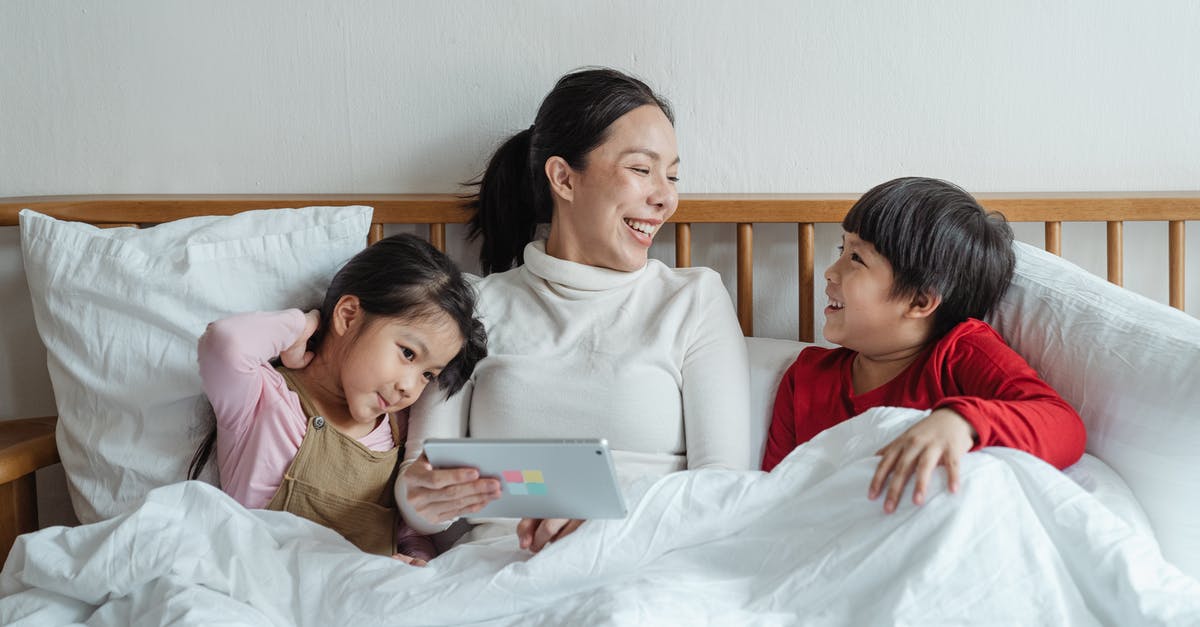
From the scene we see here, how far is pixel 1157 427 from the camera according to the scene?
1062 mm

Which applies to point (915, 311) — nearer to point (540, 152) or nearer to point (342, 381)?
point (540, 152)

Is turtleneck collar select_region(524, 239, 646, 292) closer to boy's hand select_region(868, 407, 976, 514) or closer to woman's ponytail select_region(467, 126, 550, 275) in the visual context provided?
woman's ponytail select_region(467, 126, 550, 275)

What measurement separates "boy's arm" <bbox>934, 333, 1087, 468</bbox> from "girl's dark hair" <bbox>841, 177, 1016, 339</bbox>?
0.22 feet

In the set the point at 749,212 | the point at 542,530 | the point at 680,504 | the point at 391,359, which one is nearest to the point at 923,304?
the point at 749,212

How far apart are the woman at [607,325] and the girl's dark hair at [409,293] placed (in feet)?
0.15

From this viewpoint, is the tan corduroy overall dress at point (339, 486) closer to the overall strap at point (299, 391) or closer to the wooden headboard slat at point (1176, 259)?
the overall strap at point (299, 391)

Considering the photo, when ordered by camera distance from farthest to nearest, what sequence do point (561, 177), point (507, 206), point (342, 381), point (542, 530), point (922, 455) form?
1. point (507, 206)
2. point (561, 177)
3. point (342, 381)
4. point (542, 530)
5. point (922, 455)

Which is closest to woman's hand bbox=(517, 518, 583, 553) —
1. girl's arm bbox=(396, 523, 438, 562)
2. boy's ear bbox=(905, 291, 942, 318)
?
girl's arm bbox=(396, 523, 438, 562)

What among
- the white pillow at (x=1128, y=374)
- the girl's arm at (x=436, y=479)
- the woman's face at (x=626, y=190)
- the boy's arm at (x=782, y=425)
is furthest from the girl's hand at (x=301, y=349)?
the white pillow at (x=1128, y=374)

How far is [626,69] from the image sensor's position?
1.58 meters

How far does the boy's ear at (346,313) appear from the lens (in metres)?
1.30

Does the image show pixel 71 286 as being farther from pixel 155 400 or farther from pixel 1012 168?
pixel 1012 168

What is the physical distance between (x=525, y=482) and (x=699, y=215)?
59cm

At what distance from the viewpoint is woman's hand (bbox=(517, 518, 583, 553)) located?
1.08m
